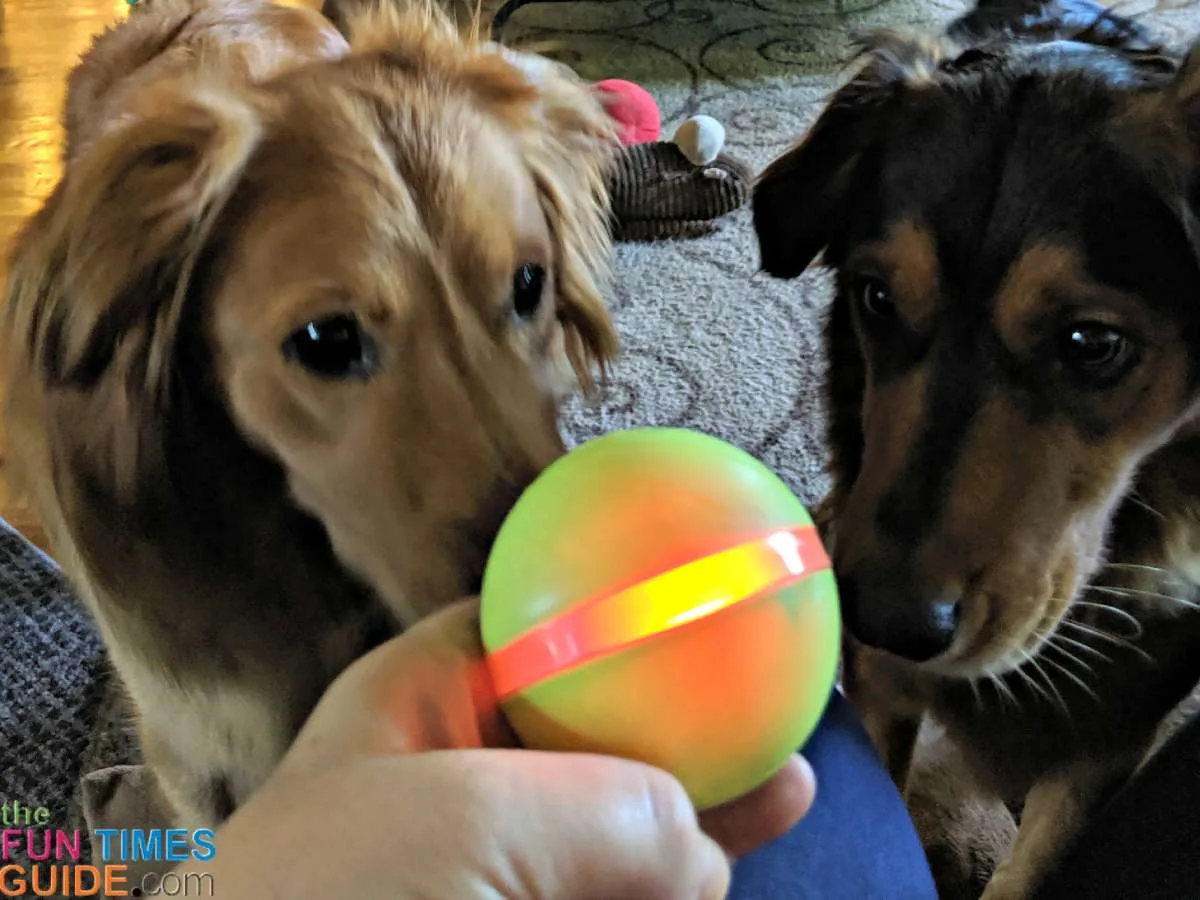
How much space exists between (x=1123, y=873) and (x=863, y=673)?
479 millimetres

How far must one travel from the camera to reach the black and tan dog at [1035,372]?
1088 mm

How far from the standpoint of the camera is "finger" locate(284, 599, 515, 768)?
0.71 metres

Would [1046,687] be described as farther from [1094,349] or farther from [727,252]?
[727,252]

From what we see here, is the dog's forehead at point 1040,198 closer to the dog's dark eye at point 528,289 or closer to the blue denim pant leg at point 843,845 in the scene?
the dog's dark eye at point 528,289

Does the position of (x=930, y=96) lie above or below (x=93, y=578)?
above

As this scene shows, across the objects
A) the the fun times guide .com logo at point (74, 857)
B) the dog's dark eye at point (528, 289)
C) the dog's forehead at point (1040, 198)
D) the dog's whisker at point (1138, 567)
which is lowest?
the the fun times guide .com logo at point (74, 857)

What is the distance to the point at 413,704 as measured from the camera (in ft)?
2.39

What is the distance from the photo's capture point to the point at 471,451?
1.01 meters

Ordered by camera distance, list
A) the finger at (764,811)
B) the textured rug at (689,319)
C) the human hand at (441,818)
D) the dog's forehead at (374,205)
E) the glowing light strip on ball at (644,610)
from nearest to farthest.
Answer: the human hand at (441,818)
the glowing light strip on ball at (644,610)
the finger at (764,811)
the dog's forehead at (374,205)
the textured rug at (689,319)

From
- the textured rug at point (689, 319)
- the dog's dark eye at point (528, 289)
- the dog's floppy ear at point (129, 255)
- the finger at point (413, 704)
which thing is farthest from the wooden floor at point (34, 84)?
the finger at point (413, 704)

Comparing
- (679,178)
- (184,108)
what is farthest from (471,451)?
(679,178)

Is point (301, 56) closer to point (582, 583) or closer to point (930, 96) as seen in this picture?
point (930, 96)

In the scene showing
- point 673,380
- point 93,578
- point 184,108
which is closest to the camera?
point 184,108

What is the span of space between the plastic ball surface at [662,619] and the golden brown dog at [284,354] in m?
0.24
